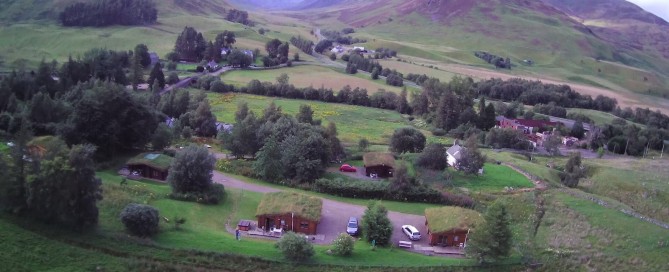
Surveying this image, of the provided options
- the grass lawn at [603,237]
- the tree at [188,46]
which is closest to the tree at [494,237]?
the grass lawn at [603,237]

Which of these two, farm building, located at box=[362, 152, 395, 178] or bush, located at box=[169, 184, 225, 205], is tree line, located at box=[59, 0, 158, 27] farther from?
bush, located at box=[169, 184, 225, 205]

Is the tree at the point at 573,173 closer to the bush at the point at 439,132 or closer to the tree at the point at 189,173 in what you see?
the bush at the point at 439,132

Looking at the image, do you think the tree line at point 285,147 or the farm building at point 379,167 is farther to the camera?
the farm building at point 379,167

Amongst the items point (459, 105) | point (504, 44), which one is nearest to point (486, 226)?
point (459, 105)

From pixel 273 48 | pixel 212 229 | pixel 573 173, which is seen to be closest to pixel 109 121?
pixel 212 229

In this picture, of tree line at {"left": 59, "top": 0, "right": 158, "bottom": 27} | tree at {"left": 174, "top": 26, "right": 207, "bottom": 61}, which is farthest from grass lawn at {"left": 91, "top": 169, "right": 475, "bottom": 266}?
tree line at {"left": 59, "top": 0, "right": 158, "bottom": 27}
